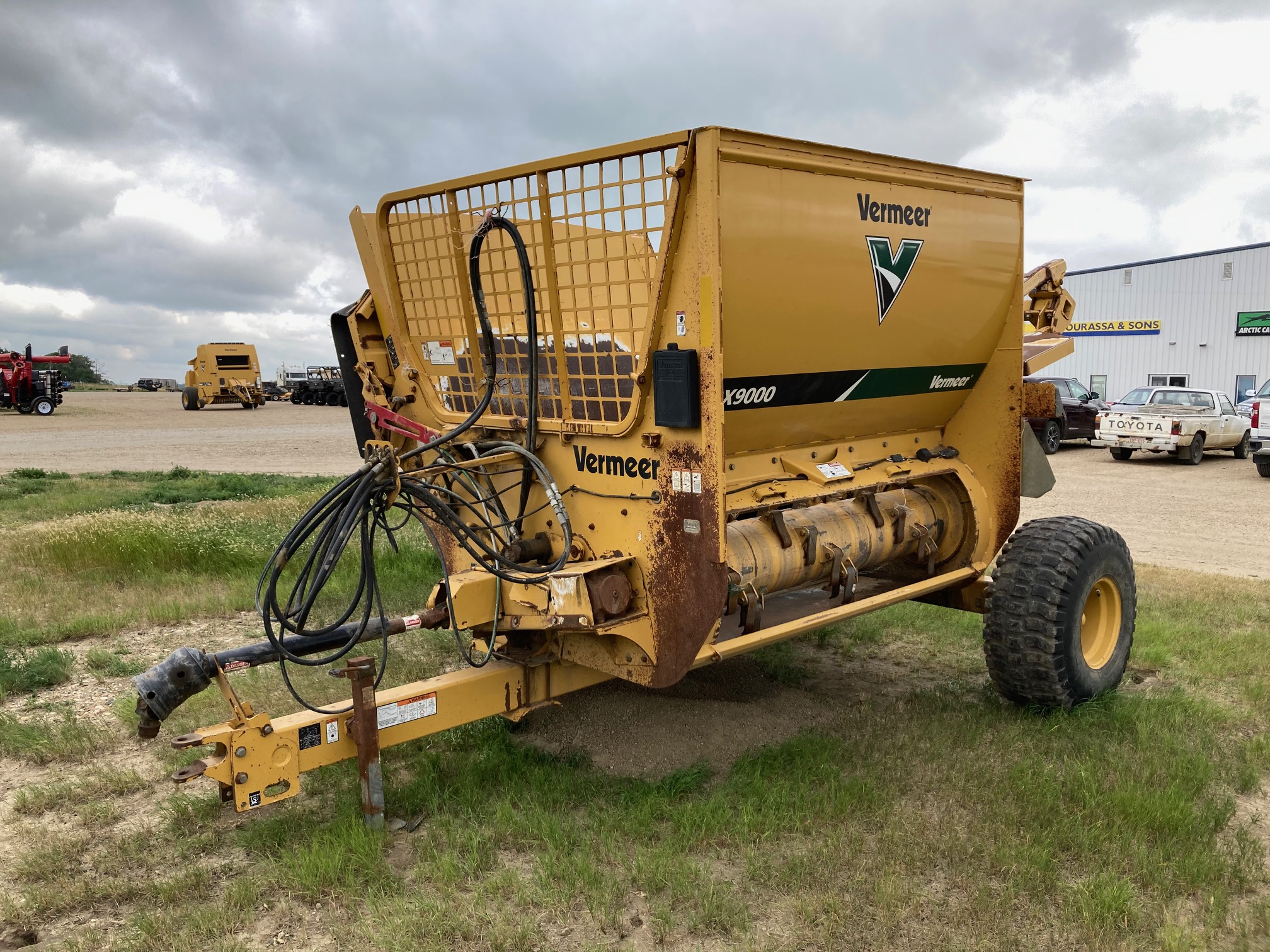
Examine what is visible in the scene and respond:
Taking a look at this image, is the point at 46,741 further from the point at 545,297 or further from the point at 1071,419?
the point at 1071,419

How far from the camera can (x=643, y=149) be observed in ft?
11.7

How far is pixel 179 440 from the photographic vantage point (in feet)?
77.6

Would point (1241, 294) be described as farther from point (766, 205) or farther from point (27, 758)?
point (27, 758)

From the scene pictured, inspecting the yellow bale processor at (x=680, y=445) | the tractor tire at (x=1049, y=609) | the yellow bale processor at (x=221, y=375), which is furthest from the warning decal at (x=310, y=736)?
the yellow bale processor at (x=221, y=375)

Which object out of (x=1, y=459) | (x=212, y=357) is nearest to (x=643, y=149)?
(x=1, y=459)

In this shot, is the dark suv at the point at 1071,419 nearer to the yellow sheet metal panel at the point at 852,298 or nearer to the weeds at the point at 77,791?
the yellow sheet metal panel at the point at 852,298

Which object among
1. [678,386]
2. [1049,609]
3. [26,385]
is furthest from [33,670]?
[26,385]

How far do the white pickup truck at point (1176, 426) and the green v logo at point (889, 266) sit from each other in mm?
15377

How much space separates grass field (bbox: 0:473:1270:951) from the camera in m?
3.23

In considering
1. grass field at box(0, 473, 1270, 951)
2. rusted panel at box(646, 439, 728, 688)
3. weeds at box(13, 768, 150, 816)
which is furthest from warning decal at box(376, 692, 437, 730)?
weeds at box(13, 768, 150, 816)

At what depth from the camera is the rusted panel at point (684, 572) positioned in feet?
12.0

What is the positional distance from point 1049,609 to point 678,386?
2473 mm

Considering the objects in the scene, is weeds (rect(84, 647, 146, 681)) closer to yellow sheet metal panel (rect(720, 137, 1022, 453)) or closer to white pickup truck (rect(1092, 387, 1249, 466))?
yellow sheet metal panel (rect(720, 137, 1022, 453))

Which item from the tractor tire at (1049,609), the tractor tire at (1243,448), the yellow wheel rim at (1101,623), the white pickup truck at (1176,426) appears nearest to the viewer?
the tractor tire at (1049,609)
